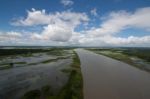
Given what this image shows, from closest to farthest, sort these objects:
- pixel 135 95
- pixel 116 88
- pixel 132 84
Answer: pixel 135 95 < pixel 116 88 < pixel 132 84

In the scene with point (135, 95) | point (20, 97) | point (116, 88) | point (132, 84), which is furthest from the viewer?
point (132, 84)

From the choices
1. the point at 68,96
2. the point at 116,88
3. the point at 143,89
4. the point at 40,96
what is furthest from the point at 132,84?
the point at 40,96

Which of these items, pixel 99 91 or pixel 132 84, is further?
pixel 132 84

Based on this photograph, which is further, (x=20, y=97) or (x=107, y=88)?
(x=107, y=88)

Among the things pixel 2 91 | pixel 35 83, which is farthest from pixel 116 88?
pixel 2 91

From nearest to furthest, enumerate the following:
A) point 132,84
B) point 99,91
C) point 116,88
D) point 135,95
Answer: point 135,95
point 99,91
point 116,88
point 132,84

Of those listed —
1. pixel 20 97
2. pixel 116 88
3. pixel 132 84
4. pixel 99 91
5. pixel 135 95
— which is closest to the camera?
pixel 20 97

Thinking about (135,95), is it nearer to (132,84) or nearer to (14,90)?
(132,84)

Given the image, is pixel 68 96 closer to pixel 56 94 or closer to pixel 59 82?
pixel 56 94
